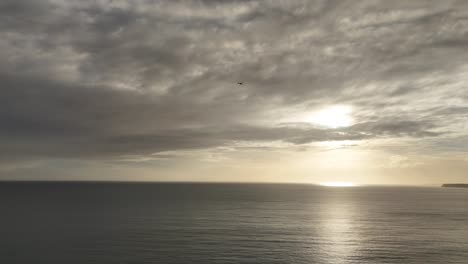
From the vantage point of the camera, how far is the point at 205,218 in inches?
5906

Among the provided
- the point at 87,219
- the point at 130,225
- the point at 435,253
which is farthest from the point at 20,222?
the point at 435,253

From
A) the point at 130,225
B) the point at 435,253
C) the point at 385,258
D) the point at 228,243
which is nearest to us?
the point at 385,258

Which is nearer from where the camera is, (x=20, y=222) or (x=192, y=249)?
(x=192, y=249)

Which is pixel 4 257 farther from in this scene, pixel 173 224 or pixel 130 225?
pixel 173 224

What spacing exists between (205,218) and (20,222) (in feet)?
214

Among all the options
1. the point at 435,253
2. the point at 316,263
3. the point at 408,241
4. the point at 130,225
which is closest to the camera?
the point at 316,263

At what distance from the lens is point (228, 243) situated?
97.0 meters

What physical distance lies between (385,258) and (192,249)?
43.6 meters

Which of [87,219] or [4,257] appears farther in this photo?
[87,219]

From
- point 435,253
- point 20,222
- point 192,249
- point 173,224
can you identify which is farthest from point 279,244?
point 20,222

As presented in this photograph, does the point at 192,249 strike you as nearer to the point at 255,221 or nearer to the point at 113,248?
the point at 113,248

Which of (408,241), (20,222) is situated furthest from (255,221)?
(20,222)

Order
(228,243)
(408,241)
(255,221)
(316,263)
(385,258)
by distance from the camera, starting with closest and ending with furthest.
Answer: (316,263)
(385,258)
(228,243)
(408,241)
(255,221)

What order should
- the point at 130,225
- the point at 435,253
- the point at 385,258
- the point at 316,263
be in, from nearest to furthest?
the point at 316,263 → the point at 385,258 → the point at 435,253 → the point at 130,225
